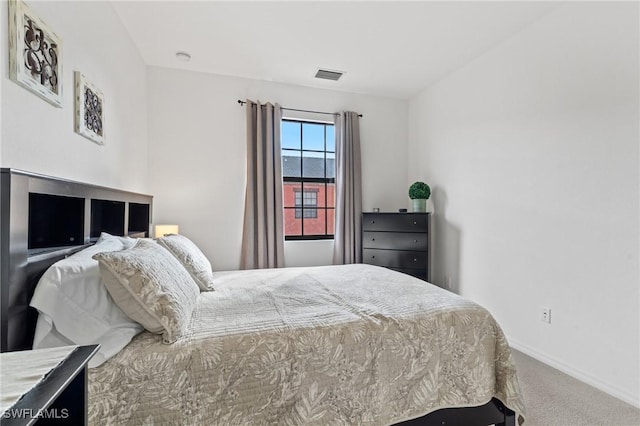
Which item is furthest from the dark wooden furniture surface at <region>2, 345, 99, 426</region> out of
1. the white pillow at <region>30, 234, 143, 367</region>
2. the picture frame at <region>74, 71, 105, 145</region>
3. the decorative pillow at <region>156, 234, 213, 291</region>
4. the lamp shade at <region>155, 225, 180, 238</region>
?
the lamp shade at <region>155, 225, 180, 238</region>

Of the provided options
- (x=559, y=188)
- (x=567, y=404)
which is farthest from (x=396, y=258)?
(x=567, y=404)

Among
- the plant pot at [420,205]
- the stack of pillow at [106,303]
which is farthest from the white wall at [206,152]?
the stack of pillow at [106,303]

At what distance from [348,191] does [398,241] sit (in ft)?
2.83

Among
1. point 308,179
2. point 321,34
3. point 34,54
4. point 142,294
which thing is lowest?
point 142,294

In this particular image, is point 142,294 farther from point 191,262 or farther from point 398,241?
point 398,241

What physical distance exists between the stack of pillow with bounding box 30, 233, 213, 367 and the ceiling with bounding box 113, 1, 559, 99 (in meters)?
2.06

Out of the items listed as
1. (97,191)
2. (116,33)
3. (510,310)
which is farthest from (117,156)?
(510,310)

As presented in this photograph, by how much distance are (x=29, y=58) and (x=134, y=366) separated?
1.32m

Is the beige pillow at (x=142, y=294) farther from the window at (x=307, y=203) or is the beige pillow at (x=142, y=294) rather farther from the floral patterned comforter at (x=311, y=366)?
the window at (x=307, y=203)

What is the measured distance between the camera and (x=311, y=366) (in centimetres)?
118

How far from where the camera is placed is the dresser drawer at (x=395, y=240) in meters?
3.34

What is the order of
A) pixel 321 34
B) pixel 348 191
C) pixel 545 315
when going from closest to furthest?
1. pixel 545 315
2. pixel 321 34
3. pixel 348 191

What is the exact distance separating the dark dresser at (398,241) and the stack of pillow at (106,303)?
8.52ft

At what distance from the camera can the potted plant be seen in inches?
138
